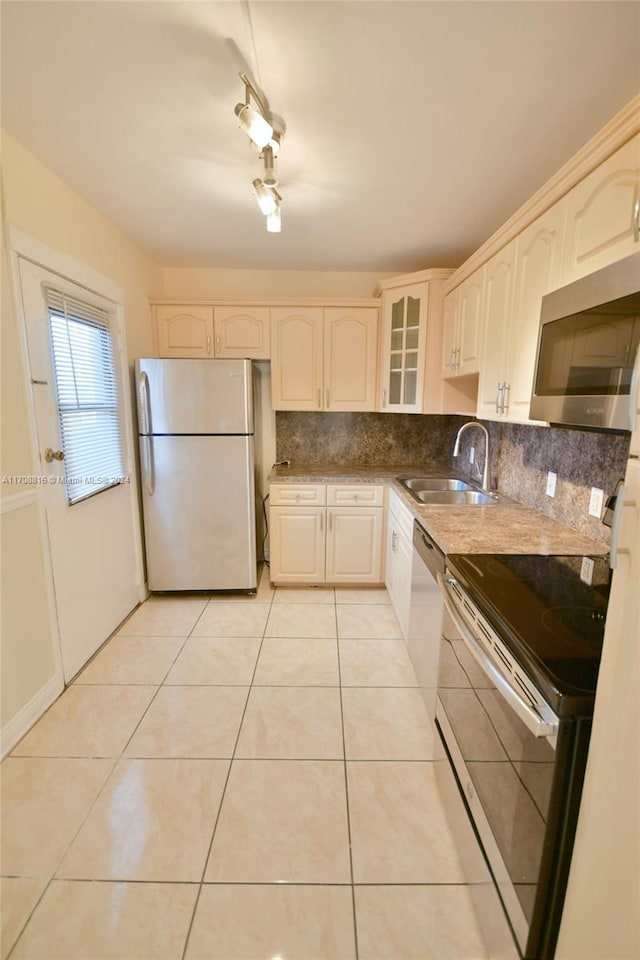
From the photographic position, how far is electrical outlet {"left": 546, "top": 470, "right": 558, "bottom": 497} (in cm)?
188

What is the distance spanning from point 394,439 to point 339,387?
0.69 meters

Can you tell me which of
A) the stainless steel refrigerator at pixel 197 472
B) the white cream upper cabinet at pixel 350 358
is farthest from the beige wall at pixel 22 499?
the white cream upper cabinet at pixel 350 358

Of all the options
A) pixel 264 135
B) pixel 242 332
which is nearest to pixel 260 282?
pixel 242 332

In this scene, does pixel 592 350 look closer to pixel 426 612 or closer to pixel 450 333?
pixel 426 612

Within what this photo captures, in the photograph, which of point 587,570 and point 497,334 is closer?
point 587,570

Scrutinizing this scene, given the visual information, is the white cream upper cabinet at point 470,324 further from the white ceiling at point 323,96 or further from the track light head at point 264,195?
the track light head at point 264,195

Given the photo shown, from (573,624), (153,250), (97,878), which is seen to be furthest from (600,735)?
(153,250)

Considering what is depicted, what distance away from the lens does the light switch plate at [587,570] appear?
128 cm

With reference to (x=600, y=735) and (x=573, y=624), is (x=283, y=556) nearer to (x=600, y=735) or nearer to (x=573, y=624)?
(x=573, y=624)

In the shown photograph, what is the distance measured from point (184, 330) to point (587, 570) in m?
2.91

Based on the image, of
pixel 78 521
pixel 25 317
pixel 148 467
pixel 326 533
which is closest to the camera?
pixel 25 317

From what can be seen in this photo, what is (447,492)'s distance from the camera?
2.53 metres

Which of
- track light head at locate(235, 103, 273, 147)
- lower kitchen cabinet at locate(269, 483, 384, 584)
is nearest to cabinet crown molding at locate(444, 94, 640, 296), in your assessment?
track light head at locate(235, 103, 273, 147)

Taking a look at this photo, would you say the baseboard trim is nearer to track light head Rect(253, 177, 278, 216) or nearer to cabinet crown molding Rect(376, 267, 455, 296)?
track light head Rect(253, 177, 278, 216)
